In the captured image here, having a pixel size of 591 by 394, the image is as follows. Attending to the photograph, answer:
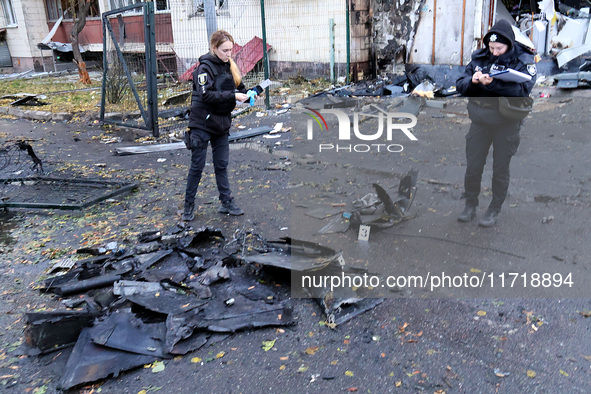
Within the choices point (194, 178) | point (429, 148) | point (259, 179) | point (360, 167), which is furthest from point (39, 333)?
point (429, 148)

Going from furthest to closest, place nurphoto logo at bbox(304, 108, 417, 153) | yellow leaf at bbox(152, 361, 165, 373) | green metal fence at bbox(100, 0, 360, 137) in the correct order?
green metal fence at bbox(100, 0, 360, 137) < nurphoto logo at bbox(304, 108, 417, 153) < yellow leaf at bbox(152, 361, 165, 373)

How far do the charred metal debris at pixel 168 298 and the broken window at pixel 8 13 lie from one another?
87.3 feet

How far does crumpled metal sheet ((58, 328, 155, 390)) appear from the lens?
275cm

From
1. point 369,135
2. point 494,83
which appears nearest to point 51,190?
point 369,135

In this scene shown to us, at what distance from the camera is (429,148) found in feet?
22.9

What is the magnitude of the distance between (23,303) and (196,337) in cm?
150

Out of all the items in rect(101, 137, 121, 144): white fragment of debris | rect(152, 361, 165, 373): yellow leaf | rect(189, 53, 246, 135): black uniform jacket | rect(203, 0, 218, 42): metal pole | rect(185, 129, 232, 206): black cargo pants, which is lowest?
rect(152, 361, 165, 373): yellow leaf

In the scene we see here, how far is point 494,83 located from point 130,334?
11.1 feet

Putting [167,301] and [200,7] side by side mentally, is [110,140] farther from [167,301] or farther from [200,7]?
[200,7]

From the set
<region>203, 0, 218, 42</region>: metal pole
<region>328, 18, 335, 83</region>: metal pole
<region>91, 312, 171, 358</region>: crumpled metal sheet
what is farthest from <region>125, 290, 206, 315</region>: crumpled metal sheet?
<region>203, 0, 218, 42</region>: metal pole

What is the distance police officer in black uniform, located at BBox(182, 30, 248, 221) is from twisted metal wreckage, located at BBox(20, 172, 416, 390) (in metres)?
0.75

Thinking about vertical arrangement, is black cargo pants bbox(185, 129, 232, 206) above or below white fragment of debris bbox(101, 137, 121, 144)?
above

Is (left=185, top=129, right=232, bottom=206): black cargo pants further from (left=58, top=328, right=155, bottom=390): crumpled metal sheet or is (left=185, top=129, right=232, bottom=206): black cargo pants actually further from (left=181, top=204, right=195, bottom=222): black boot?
Answer: (left=58, top=328, right=155, bottom=390): crumpled metal sheet

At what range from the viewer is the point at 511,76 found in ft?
12.3
